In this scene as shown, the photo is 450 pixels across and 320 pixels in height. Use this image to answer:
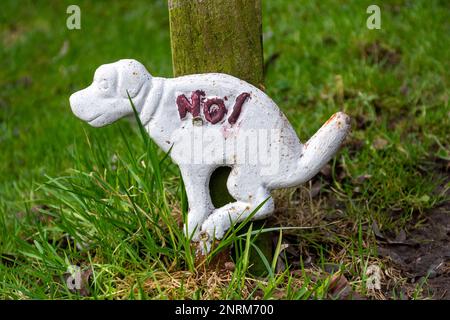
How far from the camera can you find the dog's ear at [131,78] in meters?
2.35

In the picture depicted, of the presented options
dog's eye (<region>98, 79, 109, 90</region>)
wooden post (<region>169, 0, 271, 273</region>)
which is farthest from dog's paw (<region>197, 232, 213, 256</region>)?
dog's eye (<region>98, 79, 109, 90</region>)

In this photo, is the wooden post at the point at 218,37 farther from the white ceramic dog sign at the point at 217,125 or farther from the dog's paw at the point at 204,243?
the dog's paw at the point at 204,243

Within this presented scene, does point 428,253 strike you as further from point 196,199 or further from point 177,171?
point 177,171

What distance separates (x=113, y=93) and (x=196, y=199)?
471 millimetres

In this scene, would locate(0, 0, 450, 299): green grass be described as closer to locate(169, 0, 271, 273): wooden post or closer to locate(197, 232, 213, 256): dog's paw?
locate(197, 232, 213, 256): dog's paw

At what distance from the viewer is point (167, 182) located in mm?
3094

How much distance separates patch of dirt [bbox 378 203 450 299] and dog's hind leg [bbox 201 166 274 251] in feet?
1.93

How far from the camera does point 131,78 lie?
2.35 metres

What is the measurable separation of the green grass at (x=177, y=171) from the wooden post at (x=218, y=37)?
15.6 inches

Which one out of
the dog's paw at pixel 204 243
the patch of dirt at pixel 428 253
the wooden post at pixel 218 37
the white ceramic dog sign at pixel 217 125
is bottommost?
the patch of dirt at pixel 428 253

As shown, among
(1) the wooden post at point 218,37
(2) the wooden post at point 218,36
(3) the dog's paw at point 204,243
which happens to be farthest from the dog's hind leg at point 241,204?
(2) the wooden post at point 218,36

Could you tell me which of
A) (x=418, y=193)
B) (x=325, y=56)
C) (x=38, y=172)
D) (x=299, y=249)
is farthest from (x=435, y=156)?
(x=38, y=172)

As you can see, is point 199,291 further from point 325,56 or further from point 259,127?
point 325,56

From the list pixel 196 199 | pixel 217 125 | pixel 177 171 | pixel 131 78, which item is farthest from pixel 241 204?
pixel 177 171
